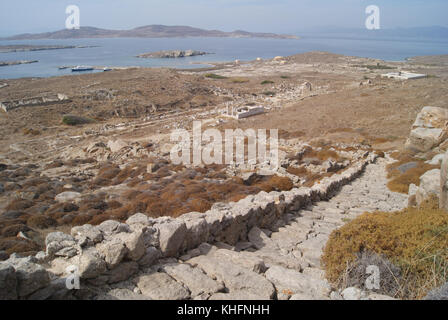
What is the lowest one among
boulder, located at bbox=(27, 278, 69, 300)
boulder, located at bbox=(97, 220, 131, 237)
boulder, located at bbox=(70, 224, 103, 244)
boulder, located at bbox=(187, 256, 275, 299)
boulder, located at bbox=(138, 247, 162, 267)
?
boulder, located at bbox=(187, 256, 275, 299)

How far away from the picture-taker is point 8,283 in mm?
3555

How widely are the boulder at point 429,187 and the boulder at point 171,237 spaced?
6.64m

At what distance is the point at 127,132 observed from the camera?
32.6m

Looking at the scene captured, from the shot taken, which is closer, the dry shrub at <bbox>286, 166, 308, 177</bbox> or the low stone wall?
the low stone wall

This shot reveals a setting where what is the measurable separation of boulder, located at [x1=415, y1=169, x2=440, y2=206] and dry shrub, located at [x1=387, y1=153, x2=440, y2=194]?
4.40 meters

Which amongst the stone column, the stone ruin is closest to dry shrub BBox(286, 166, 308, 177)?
the stone column

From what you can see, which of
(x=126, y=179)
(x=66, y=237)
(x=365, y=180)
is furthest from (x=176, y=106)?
(x=66, y=237)

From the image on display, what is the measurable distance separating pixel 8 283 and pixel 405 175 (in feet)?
49.7

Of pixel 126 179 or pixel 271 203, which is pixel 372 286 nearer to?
pixel 271 203

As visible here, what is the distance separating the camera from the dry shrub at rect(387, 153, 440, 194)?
513 inches

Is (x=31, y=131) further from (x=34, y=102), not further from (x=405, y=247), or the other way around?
(x=405, y=247)

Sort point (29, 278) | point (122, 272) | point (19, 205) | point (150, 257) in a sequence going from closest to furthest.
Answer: point (29, 278) → point (122, 272) → point (150, 257) → point (19, 205)

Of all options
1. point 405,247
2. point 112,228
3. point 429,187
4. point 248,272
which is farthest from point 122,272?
point 429,187

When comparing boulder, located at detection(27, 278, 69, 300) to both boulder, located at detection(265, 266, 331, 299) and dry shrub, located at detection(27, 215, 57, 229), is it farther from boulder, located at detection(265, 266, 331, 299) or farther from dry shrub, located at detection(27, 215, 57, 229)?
dry shrub, located at detection(27, 215, 57, 229)
